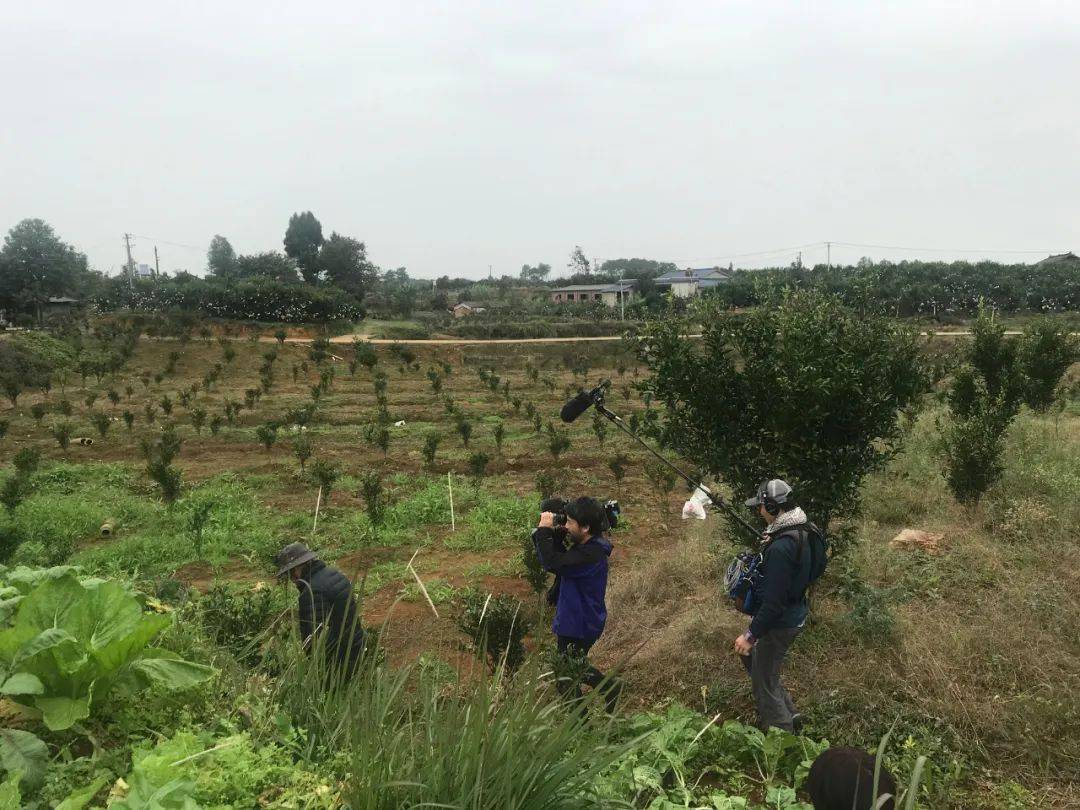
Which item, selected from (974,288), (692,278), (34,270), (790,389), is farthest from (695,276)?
(790,389)

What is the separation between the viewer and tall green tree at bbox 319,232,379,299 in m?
49.6

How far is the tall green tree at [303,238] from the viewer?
54719mm

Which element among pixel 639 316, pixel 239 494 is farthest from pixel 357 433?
pixel 639 316

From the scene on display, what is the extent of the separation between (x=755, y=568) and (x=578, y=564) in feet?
3.10

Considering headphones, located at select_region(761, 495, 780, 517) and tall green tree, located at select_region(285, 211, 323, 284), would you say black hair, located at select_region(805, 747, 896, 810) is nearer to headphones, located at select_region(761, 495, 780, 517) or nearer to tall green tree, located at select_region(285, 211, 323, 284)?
headphones, located at select_region(761, 495, 780, 517)

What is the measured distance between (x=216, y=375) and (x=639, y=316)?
20.8 metres

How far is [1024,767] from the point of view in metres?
3.41

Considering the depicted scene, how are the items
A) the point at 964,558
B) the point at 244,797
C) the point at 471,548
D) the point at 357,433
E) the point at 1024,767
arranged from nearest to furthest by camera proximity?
the point at 244,797 < the point at 1024,767 < the point at 964,558 < the point at 471,548 < the point at 357,433

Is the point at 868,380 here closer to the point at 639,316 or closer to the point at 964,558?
the point at 639,316

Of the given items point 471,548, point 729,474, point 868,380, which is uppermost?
point 868,380

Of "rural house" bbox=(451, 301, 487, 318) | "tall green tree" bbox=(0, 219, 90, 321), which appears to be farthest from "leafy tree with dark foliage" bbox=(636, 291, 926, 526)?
"rural house" bbox=(451, 301, 487, 318)

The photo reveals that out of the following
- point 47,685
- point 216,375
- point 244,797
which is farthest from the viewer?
point 216,375

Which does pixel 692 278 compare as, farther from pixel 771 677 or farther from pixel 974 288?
pixel 771 677

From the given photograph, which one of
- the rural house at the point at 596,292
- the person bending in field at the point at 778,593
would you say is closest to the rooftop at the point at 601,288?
the rural house at the point at 596,292
